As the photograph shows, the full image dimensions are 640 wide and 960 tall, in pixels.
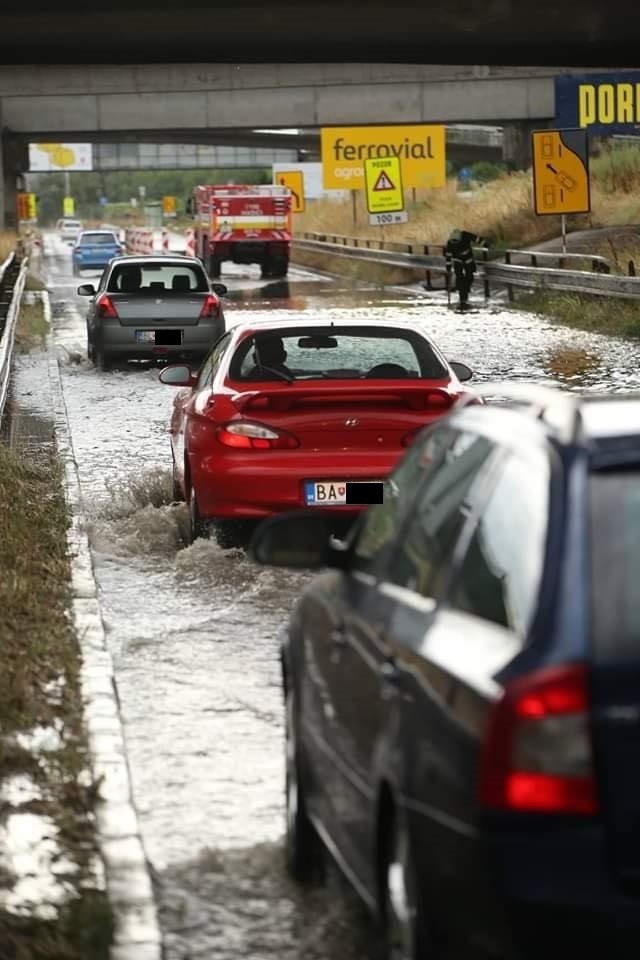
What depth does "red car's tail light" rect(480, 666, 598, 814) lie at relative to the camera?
404 cm

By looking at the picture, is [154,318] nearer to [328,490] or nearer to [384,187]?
[328,490]

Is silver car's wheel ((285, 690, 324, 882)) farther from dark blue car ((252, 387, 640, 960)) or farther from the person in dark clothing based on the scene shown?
the person in dark clothing

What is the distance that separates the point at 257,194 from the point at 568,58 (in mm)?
33482

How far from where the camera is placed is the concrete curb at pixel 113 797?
5891 mm

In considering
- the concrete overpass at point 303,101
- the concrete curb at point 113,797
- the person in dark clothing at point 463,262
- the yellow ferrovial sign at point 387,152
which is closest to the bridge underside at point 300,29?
the person in dark clothing at point 463,262

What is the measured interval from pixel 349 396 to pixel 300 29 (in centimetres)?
2179

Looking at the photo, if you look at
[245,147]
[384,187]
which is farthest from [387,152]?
[384,187]

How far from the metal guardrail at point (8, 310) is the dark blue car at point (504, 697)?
14.3m

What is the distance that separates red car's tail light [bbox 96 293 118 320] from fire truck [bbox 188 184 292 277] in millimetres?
39495

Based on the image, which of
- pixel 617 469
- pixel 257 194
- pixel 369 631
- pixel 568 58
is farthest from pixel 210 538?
pixel 257 194

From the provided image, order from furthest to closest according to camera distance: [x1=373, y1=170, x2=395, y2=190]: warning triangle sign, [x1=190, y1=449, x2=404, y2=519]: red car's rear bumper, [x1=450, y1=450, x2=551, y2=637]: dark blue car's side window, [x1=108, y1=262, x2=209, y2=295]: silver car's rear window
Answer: [x1=373, y1=170, x2=395, y2=190]: warning triangle sign, [x1=108, y1=262, x2=209, y2=295]: silver car's rear window, [x1=190, y1=449, x2=404, y2=519]: red car's rear bumper, [x1=450, y1=450, x2=551, y2=637]: dark blue car's side window

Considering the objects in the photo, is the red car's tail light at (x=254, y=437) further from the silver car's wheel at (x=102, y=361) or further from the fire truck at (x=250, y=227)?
the fire truck at (x=250, y=227)

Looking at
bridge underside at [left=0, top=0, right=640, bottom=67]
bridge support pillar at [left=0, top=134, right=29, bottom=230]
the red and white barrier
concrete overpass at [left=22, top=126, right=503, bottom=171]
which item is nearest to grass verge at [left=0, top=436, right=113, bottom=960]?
bridge underside at [left=0, top=0, right=640, bottom=67]

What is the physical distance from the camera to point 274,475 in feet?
41.4
